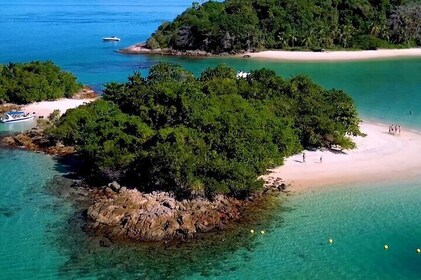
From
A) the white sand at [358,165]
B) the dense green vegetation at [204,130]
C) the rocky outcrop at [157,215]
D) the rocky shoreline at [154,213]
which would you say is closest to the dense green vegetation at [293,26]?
the dense green vegetation at [204,130]

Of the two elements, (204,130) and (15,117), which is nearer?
(204,130)

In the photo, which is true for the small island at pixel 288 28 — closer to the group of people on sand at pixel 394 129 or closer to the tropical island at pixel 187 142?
the tropical island at pixel 187 142

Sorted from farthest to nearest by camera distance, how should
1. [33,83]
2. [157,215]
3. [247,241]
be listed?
[33,83] → [157,215] → [247,241]

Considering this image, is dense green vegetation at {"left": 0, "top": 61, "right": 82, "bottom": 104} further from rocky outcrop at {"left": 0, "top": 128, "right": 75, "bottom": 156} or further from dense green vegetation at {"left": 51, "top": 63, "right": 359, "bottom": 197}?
dense green vegetation at {"left": 51, "top": 63, "right": 359, "bottom": 197}

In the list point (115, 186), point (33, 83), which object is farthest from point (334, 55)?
point (115, 186)

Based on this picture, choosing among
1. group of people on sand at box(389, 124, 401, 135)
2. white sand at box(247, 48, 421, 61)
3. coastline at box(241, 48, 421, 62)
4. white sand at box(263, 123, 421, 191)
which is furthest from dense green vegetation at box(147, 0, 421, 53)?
white sand at box(263, 123, 421, 191)

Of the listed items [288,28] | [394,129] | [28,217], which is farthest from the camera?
[288,28]

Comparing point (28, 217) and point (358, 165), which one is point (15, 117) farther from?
point (358, 165)
